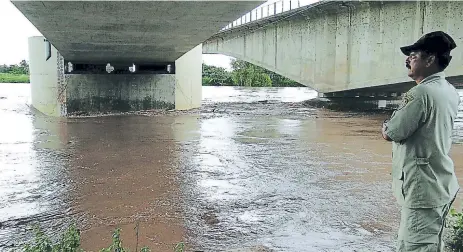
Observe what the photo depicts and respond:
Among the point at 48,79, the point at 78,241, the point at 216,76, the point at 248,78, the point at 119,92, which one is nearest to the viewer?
the point at 78,241

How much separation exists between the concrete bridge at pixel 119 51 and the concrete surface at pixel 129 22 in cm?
2

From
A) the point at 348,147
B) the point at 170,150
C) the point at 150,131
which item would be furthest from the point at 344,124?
the point at 170,150

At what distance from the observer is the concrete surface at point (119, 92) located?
19750mm

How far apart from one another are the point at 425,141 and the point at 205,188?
4310mm

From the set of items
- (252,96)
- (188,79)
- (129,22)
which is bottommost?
(252,96)

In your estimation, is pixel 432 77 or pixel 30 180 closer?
pixel 432 77

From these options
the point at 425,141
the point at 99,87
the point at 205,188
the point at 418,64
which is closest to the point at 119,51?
the point at 99,87

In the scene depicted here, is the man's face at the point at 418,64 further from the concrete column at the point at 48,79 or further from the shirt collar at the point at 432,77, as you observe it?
the concrete column at the point at 48,79

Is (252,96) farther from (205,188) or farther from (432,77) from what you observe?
(432,77)

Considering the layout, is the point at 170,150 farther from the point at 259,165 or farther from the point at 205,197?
the point at 205,197

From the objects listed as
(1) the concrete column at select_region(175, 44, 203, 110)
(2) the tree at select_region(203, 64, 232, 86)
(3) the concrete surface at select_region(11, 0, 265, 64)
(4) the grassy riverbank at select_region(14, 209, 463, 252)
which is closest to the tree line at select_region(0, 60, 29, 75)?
(2) the tree at select_region(203, 64, 232, 86)

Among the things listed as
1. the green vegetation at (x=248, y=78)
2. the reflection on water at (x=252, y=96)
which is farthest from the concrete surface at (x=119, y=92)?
the green vegetation at (x=248, y=78)

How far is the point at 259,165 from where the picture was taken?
8312 millimetres

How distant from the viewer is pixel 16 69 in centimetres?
6825
